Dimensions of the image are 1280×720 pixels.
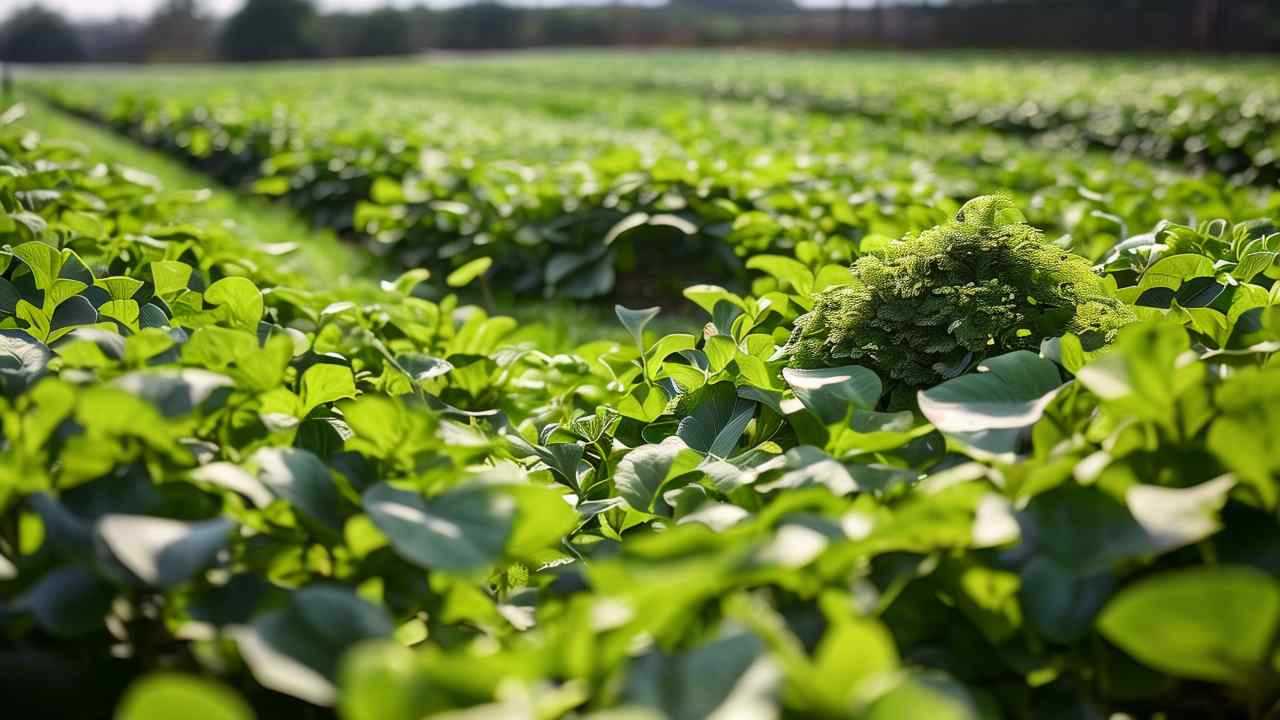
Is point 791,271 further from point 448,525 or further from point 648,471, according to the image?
point 448,525

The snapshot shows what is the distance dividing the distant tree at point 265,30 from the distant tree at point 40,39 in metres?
10.4

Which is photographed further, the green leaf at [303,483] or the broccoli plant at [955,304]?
the broccoli plant at [955,304]

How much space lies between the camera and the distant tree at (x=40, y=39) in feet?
166

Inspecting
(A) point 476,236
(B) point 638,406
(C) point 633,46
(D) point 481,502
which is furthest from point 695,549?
(C) point 633,46

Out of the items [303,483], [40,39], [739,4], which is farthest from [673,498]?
[739,4]

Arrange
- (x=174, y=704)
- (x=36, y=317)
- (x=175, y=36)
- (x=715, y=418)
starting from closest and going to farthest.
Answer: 1. (x=174, y=704)
2. (x=36, y=317)
3. (x=715, y=418)
4. (x=175, y=36)

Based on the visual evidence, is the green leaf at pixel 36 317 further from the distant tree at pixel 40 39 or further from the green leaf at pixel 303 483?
the distant tree at pixel 40 39

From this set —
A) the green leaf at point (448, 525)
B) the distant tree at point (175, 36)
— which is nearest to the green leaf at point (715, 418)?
the green leaf at point (448, 525)

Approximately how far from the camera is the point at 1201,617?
79cm

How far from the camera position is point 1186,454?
3.61 feet

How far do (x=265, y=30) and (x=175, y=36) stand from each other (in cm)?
932

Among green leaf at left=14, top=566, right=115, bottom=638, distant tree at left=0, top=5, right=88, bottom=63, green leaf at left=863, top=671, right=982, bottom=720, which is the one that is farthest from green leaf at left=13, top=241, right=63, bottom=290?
distant tree at left=0, top=5, right=88, bottom=63

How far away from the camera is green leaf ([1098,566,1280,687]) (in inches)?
30.4

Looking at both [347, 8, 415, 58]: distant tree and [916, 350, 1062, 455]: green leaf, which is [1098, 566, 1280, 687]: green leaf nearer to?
[916, 350, 1062, 455]: green leaf
